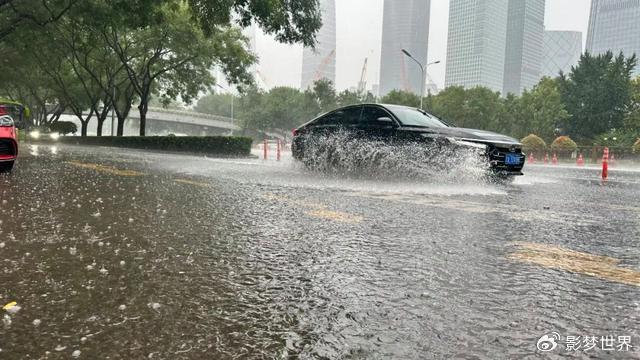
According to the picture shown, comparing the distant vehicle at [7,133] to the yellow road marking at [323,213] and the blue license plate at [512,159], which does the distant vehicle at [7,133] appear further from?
the blue license plate at [512,159]

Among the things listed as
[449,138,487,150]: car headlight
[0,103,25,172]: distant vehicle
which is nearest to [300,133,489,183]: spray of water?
[449,138,487,150]: car headlight

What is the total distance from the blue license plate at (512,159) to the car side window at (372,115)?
223 centimetres

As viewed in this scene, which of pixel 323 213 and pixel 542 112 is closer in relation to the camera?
pixel 323 213

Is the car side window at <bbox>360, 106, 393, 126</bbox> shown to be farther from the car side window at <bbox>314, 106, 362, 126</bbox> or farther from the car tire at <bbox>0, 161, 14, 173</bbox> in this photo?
the car tire at <bbox>0, 161, 14, 173</bbox>

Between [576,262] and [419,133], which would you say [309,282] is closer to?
[576,262]

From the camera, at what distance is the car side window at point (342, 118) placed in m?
10.2

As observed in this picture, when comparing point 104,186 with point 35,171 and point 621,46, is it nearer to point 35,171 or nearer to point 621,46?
point 35,171

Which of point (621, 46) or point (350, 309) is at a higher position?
point (621, 46)

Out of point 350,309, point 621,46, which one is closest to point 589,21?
point 621,46

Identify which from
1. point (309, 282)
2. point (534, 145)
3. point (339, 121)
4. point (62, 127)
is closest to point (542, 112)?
point (534, 145)

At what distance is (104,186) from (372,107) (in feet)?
17.3

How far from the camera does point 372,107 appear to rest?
396 inches

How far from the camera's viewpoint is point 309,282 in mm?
2699

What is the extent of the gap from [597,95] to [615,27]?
149 m
